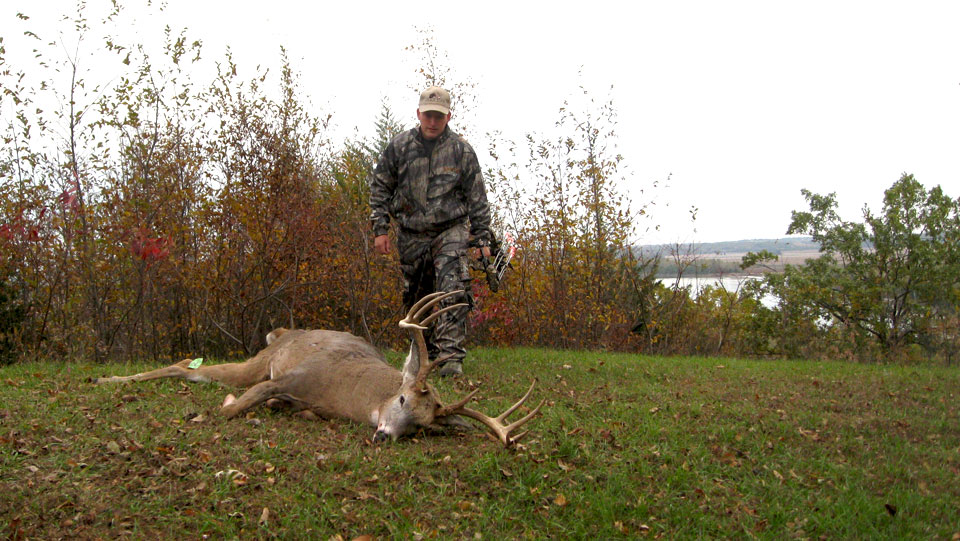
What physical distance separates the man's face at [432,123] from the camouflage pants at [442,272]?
2.94 ft

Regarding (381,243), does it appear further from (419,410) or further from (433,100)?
(419,410)

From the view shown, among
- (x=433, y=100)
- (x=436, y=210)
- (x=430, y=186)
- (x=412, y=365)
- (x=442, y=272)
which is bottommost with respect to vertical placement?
(x=412, y=365)

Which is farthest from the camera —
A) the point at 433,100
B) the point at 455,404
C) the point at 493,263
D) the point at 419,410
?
the point at 493,263

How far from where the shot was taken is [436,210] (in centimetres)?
716

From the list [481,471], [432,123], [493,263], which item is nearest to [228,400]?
[481,471]

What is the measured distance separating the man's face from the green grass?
7.73ft

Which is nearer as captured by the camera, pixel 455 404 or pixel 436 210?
pixel 455 404

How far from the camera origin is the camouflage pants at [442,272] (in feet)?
23.1

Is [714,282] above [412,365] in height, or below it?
above

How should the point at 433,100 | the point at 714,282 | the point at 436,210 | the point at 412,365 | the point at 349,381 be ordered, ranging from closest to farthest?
the point at 412,365
the point at 349,381
the point at 433,100
the point at 436,210
the point at 714,282

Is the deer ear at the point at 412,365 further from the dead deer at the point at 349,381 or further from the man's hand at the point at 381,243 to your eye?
the man's hand at the point at 381,243

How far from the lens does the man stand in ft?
23.2

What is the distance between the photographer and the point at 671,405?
6.34 meters

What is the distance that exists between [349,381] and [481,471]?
174 centimetres
